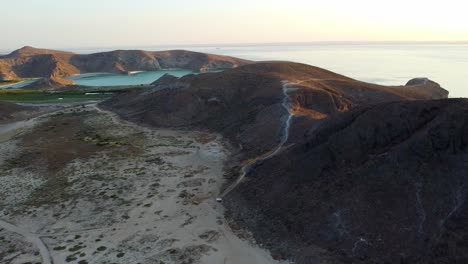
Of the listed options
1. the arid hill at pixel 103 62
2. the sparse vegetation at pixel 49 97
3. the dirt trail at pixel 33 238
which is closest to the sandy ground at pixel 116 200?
the dirt trail at pixel 33 238

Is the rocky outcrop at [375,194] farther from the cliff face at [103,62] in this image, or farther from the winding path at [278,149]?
the cliff face at [103,62]

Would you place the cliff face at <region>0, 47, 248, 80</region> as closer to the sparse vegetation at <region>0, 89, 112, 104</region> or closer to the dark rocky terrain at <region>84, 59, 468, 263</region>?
the sparse vegetation at <region>0, 89, 112, 104</region>

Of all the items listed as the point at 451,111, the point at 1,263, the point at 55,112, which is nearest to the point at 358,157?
the point at 451,111

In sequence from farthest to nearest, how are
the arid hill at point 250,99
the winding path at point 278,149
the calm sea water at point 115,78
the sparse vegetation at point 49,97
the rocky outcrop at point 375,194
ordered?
1. the calm sea water at point 115,78
2. the sparse vegetation at point 49,97
3. the arid hill at point 250,99
4. the winding path at point 278,149
5. the rocky outcrop at point 375,194

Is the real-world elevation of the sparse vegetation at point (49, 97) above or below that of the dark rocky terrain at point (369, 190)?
below

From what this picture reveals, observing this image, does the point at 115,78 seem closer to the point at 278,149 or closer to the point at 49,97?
the point at 49,97

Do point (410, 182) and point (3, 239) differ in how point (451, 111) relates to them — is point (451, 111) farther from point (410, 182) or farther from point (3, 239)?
point (3, 239)

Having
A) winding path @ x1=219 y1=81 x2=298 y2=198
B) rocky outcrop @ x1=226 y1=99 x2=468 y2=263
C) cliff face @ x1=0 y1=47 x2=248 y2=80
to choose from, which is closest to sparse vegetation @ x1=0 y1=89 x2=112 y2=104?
winding path @ x1=219 y1=81 x2=298 y2=198
